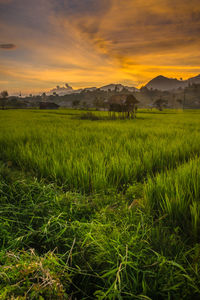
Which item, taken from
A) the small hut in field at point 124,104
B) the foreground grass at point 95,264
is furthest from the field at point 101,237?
the small hut in field at point 124,104

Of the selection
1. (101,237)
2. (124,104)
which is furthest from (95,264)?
(124,104)

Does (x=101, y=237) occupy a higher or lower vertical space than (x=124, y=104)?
lower

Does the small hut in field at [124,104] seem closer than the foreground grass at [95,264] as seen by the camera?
No

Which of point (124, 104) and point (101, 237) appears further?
point (124, 104)

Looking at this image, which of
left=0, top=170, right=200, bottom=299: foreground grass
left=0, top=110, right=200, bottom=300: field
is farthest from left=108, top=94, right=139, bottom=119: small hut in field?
left=0, top=170, right=200, bottom=299: foreground grass

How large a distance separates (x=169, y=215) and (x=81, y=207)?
748mm

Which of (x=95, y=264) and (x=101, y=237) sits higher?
(x=101, y=237)

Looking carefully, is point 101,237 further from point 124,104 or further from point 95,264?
point 124,104

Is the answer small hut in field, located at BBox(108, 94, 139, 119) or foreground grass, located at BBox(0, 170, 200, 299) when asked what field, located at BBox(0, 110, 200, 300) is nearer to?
foreground grass, located at BBox(0, 170, 200, 299)

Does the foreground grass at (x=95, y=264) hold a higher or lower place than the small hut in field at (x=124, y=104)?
lower

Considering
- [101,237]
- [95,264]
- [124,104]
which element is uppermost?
[124,104]

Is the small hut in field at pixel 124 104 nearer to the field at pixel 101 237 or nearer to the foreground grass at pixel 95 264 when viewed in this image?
the field at pixel 101 237

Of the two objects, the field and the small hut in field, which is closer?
the field

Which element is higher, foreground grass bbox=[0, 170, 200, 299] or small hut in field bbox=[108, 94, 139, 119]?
small hut in field bbox=[108, 94, 139, 119]
